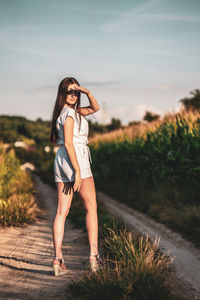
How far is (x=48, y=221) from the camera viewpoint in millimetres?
7164

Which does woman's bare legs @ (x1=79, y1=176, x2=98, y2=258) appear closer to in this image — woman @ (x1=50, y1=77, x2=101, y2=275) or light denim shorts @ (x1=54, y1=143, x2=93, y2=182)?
woman @ (x1=50, y1=77, x2=101, y2=275)

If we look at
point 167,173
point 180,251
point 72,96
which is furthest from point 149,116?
point 72,96

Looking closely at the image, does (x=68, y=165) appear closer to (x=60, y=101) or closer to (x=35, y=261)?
(x=60, y=101)

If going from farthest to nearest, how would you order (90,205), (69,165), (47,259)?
1. (47,259)
2. (90,205)
3. (69,165)

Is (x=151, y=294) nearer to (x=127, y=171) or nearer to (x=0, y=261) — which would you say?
(x=0, y=261)

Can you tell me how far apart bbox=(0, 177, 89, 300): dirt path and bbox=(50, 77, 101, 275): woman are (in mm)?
261

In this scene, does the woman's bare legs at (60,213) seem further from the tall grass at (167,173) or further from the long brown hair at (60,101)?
the tall grass at (167,173)

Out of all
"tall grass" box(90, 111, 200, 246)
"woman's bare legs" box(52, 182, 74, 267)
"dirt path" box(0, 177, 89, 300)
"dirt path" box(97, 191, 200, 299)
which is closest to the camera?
"dirt path" box(0, 177, 89, 300)

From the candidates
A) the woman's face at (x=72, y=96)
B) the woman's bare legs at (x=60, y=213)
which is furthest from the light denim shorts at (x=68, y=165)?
the woman's face at (x=72, y=96)

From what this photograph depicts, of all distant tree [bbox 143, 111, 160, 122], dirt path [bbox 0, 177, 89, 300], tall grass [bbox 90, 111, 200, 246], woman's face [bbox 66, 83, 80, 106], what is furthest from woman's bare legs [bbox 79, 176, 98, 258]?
distant tree [bbox 143, 111, 160, 122]

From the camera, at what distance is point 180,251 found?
465 centimetres

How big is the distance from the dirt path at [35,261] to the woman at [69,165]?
0.26 m

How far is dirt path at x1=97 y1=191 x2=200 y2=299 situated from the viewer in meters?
3.34

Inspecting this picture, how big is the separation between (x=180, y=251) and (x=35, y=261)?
225 centimetres
